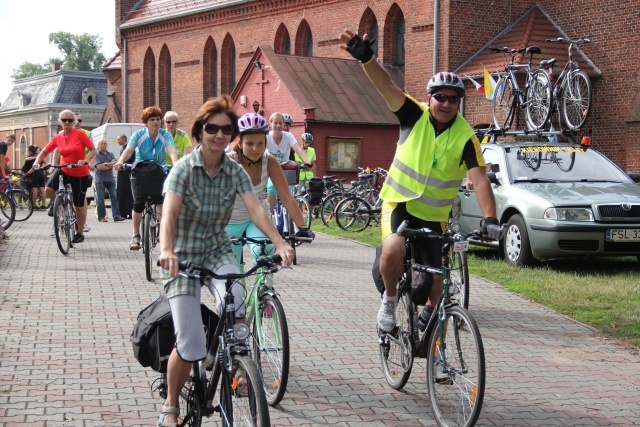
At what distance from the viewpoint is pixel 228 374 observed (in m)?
4.31

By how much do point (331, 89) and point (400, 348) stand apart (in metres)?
27.6

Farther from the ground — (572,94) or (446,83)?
(572,94)

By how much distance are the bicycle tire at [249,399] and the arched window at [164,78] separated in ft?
149

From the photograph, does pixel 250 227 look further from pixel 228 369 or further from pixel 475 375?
pixel 228 369

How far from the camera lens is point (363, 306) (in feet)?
33.2

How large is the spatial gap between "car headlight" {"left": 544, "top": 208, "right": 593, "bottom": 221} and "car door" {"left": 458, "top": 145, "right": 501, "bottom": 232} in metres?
1.65

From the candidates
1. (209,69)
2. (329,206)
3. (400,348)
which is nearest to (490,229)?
(400,348)

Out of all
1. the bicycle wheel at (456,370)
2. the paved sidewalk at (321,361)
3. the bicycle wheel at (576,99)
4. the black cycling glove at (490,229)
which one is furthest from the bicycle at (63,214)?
the bicycle wheel at (576,99)

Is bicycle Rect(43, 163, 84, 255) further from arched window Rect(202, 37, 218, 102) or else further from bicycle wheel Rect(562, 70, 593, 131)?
arched window Rect(202, 37, 218, 102)

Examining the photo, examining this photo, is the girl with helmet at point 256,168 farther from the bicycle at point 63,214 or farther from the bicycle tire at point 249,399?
the bicycle at point 63,214

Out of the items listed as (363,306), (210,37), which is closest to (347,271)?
(363,306)

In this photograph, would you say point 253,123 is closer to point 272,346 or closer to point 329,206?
point 272,346

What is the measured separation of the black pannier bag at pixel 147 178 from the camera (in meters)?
11.6

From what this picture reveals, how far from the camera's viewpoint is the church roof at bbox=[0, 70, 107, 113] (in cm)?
8412
